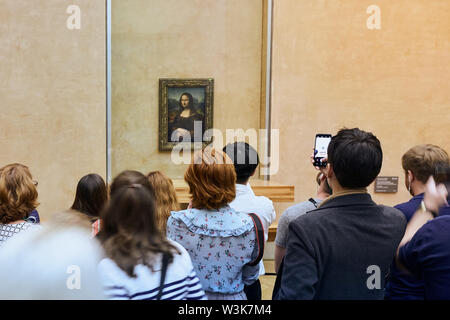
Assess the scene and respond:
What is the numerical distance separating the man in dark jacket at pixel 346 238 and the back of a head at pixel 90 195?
1.85m

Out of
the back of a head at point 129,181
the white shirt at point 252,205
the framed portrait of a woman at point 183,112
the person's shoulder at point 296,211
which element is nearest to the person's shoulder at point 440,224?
the person's shoulder at point 296,211

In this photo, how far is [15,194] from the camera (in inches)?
141

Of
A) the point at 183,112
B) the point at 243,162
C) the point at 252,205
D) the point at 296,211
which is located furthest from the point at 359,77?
the point at 296,211

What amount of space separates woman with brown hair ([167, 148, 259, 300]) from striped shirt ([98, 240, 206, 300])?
2.11 ft

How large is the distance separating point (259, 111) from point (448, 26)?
4296 millimetres

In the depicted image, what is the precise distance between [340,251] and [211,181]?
108 centimetres

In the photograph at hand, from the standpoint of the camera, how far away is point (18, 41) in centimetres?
833

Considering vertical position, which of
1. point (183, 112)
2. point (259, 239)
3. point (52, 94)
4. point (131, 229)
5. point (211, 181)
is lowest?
point (259, 239)

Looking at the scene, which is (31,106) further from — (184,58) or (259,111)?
(259,111)

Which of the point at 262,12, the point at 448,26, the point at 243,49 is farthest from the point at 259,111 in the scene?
the point at 448,26

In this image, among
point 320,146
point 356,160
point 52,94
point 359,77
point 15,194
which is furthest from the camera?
point 359,77

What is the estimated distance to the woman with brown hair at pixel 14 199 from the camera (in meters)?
3.49

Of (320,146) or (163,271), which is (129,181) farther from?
(320,146)
